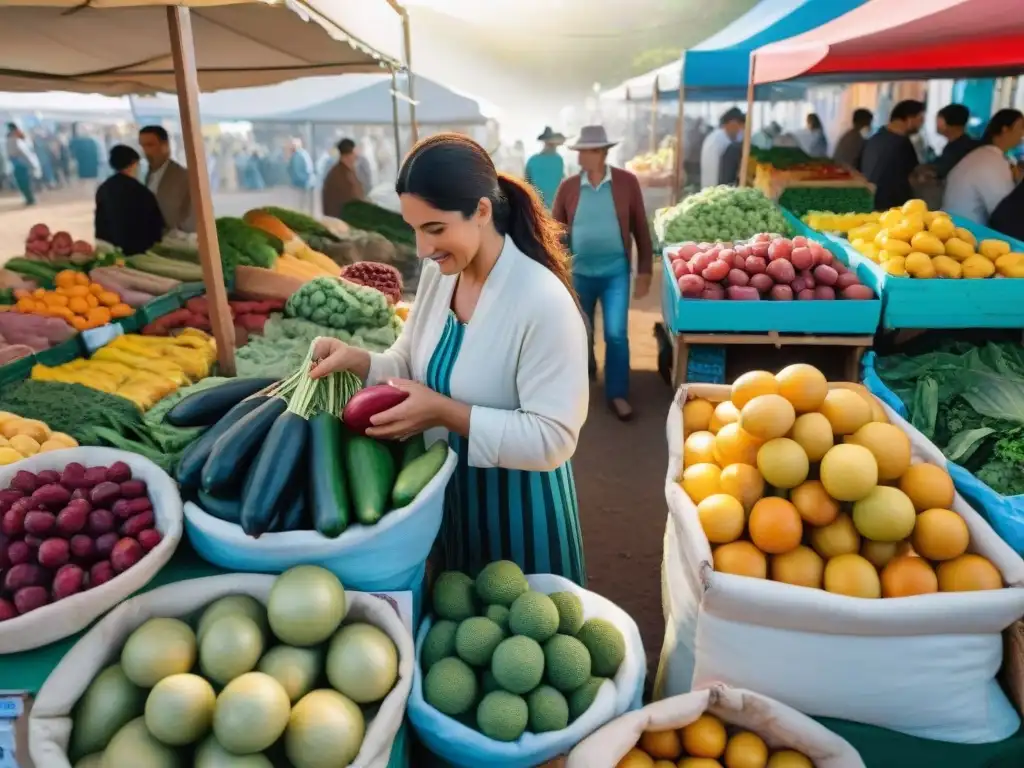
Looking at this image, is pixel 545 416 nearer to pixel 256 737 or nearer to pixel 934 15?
pixel 256 737

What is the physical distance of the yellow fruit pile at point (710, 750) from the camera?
1687mm

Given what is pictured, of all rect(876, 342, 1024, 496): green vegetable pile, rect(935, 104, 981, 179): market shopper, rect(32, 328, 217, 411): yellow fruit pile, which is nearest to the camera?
rect(876, 342, 1024, 496): green vegetable pile

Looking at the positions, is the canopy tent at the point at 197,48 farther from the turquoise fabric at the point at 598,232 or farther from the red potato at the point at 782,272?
the red potato at the point at 782,272

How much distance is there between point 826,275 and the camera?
4.10 m

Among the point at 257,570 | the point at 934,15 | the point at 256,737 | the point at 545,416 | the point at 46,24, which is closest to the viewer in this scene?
the point at 256,737

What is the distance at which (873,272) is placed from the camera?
4.11m

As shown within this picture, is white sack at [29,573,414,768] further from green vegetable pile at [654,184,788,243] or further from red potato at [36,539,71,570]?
green vegetable pile at [654,184,788,243]

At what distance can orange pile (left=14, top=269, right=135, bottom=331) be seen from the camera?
12.5 ft

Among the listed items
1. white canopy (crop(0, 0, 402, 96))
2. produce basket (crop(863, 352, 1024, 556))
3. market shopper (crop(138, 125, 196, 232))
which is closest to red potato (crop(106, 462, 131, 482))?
white canopy (crop(0, 0, 402, 96))

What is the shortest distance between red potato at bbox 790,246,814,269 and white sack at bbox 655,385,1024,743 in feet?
8.52

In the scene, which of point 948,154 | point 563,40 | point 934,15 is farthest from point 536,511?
point 563,40

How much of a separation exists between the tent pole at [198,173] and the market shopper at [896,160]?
615 cm

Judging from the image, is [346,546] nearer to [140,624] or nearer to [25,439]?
[140,624]

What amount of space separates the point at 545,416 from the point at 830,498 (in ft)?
2.31
